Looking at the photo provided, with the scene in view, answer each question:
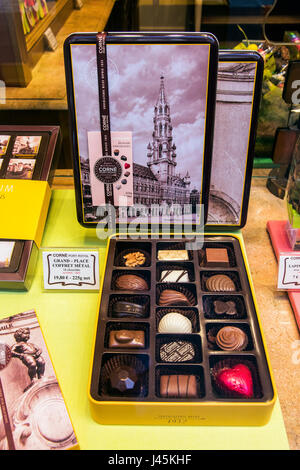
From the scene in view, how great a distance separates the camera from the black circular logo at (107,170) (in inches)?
42.8

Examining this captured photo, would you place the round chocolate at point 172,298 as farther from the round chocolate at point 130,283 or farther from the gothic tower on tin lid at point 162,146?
the gothic tower on tin lid at point 162,146

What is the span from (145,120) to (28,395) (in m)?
0.62

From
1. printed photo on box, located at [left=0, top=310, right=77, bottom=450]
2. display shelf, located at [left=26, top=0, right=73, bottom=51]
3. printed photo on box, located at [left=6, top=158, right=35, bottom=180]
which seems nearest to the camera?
printed photo on box, located at [left=0, top=310, right=77, bottom=450]

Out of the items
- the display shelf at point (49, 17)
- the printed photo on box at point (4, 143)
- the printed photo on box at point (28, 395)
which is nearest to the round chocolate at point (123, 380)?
the printed photo on box at point (28, 395)

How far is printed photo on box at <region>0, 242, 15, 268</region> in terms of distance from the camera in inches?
42.1

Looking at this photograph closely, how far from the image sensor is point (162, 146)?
107 centimetres

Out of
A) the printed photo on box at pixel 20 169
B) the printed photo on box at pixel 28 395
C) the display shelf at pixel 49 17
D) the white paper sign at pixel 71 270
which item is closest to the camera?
the printed photo on box at pixel 28 395

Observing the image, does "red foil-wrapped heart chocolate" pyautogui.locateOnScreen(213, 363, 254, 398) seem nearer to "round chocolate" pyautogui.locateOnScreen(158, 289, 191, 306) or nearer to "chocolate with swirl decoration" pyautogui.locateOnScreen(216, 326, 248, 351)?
"chocolate with swirl decoration" pyautogui.locateOnScreen(216, 326, 248, 351)

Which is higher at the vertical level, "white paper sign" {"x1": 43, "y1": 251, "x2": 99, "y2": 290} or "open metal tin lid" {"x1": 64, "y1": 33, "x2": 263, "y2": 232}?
"open metal tin lid" {"x1": 64, "y1": 33, "x2": 263, "y2": 232}

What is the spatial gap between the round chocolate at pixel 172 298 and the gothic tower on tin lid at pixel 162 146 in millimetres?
267

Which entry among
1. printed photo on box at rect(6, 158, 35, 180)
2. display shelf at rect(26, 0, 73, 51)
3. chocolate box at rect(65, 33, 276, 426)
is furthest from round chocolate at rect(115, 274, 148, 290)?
display shelf at rect(26, 0, 73, 51)

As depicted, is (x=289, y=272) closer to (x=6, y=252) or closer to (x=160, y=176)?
(x=160, y=176)

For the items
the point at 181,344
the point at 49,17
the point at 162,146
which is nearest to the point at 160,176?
the point at 162,146
